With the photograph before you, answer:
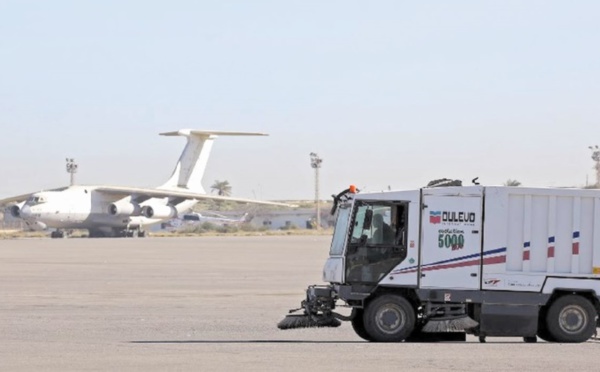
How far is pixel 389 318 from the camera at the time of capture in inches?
679

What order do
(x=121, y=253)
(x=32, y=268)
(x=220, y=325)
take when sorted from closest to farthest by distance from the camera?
(x=220, y=325), (x=32, y=268), (x=121, y=253)

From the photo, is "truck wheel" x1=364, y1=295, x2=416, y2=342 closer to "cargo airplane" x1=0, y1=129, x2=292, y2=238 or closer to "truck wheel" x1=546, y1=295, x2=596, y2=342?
"truck wheel" x1=546, y1=295, x2=596, y2=342

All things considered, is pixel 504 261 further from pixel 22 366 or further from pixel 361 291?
pixel 22 366

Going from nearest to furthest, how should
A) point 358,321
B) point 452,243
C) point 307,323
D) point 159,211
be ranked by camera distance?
point 452,243 → point 358,321 → point 307,323 → point 159,211

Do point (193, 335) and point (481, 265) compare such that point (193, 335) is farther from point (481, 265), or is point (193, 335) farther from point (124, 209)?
point (124, 209)

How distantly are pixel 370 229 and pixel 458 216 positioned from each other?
1.22 m

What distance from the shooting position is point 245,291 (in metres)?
28.8

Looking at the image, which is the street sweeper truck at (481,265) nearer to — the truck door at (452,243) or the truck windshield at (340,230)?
the truck door at (452,243)

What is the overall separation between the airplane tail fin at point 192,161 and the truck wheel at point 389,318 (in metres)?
70.8

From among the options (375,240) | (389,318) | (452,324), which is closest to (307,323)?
(389,318)

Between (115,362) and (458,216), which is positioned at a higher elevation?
(458,216)

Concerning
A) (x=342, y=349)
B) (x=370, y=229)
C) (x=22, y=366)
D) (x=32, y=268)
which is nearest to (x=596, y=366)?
(x=342, y=349)

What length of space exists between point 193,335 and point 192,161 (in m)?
71.2

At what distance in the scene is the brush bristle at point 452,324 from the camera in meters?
17.2
